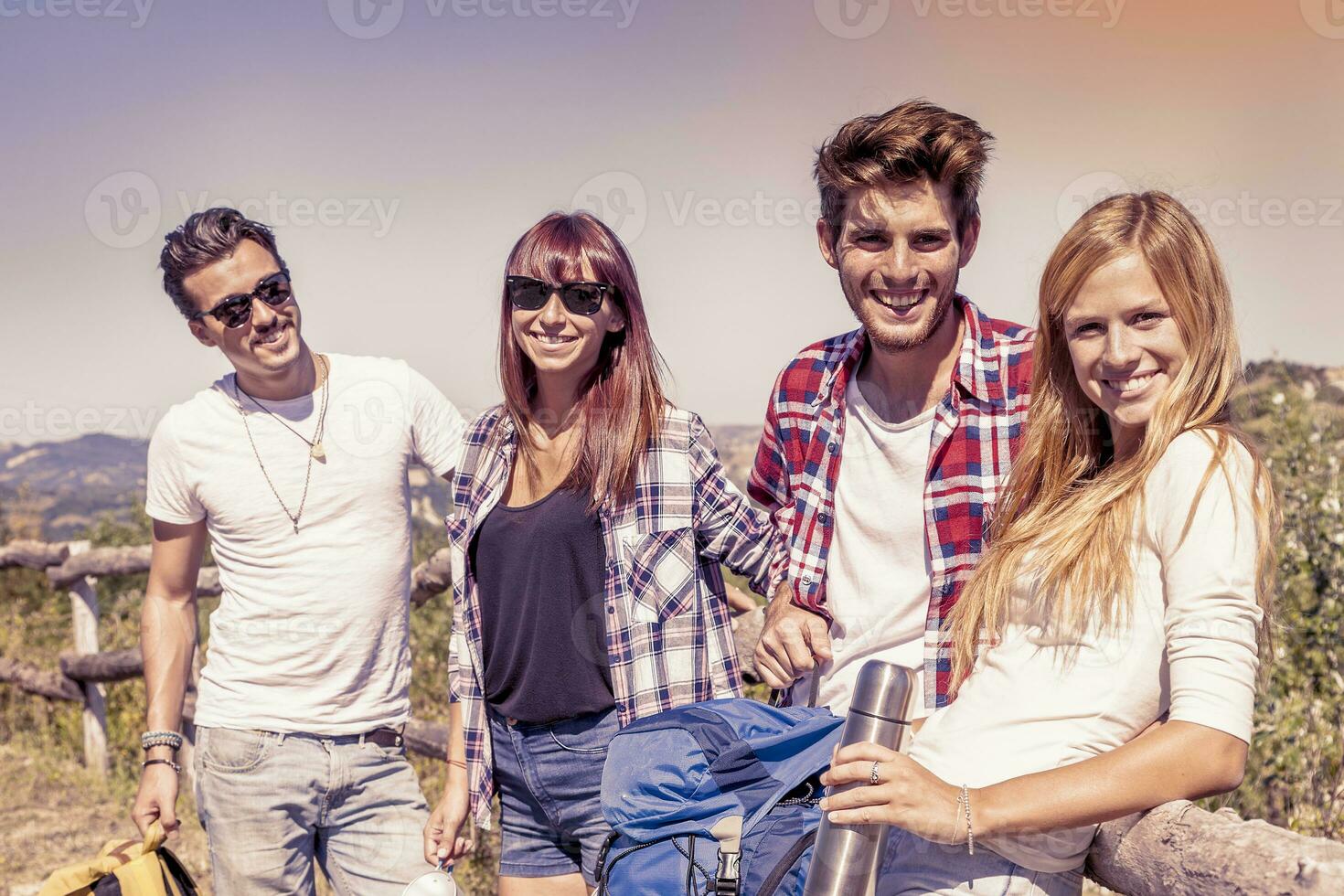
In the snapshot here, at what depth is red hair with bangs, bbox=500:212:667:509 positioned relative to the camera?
2658mm

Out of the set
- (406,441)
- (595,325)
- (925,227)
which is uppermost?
(925,227)

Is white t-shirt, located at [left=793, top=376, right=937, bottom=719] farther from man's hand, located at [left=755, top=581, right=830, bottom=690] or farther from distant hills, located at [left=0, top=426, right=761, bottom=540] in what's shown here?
distant hills, located at [left=0, top=426, right=761, bottom=540]

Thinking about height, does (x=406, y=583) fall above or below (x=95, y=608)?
above

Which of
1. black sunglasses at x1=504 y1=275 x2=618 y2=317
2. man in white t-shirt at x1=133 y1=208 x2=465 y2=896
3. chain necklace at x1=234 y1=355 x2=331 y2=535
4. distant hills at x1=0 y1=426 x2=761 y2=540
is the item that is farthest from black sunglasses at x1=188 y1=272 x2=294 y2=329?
black sunglasses at x1=504 y1=275 x2=618 y2=317

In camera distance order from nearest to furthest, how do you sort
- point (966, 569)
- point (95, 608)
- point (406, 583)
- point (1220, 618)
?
point (1220, 618)
point (966, 569)
point (406, 583)
point (95, 608)

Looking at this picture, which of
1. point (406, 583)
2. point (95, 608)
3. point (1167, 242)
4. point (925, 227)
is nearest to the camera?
point (1167, 242)

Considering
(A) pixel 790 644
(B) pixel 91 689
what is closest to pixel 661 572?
(A) pixel 790 644

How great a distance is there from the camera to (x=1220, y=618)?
4.72 ft

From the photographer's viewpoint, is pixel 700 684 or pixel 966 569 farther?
pixel 700 684

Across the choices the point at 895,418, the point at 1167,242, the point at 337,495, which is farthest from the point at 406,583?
the point at 1167,242

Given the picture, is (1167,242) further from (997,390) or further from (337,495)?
(337,495)

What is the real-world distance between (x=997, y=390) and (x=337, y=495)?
5.74ft

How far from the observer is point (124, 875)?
278 centimetres

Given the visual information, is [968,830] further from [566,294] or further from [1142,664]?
[566,294]
